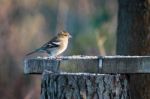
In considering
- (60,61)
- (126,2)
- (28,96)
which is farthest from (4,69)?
(60,61)

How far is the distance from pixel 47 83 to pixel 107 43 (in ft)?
28.0

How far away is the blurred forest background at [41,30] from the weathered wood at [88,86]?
201 inches

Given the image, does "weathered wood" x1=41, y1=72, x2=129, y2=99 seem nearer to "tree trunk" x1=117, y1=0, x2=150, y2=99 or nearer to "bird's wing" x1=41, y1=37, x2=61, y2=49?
"tree trunk" x1=117, y1=0, x2=150, y2=99

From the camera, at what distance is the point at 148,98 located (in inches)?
364

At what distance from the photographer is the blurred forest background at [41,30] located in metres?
13.9

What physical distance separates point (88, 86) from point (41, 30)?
11.0m

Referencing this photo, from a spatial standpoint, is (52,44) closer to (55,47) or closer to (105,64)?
(55,47)

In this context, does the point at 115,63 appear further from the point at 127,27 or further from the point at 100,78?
the point at 127,27

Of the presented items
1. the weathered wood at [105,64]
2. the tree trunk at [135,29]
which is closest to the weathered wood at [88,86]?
the weathered wood at [105,64]

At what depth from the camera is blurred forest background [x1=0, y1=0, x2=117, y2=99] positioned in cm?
1394

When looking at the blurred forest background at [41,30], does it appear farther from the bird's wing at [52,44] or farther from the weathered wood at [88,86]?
the weathered wood at [88,86]

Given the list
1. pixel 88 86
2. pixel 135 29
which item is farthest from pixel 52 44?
pixel 88 86

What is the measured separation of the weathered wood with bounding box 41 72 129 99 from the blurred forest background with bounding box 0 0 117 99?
201 inches

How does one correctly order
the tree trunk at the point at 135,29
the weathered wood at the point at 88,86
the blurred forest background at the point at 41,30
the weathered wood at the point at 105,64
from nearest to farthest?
the weathered wood at the point at 88,86 < the weathered wood at the point at 105,64 < the tree trunk at the point at 135,29 < the blurred forest background at the point at 41,30
